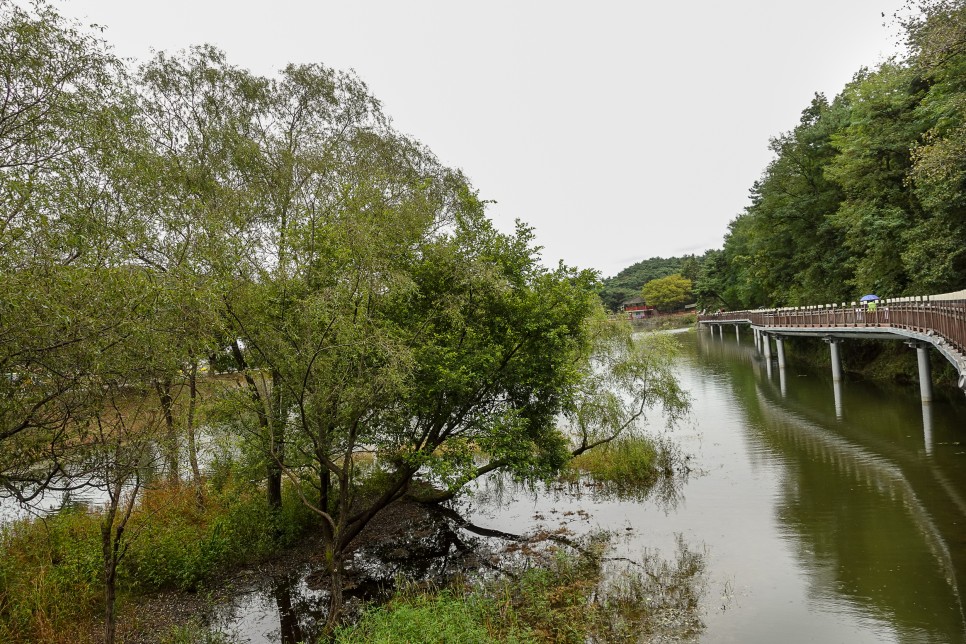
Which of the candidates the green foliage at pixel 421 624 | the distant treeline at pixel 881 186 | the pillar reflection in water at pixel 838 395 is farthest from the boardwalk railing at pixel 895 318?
the green foliage at pixel 421 624

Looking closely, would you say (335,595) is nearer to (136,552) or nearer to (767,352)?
(136,552)

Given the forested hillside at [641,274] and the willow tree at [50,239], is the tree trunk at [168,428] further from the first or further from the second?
the forested hillside at [641,274]

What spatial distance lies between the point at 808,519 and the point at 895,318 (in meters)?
13.7

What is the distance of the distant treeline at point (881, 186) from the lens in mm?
16828

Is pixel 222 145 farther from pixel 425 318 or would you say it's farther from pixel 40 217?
pixel 40 217

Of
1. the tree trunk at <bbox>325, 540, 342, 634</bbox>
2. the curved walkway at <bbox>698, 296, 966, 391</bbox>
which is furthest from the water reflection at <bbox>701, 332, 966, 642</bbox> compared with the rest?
the tree trunk at <bbox>325, 540, 342, 634</bbox>

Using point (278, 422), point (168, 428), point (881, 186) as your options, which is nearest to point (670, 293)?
point (881, 186)

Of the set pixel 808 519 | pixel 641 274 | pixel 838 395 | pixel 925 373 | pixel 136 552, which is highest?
pixel 641 274

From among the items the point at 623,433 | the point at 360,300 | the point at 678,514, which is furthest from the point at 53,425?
the point at 623,433

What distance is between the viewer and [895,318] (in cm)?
2216

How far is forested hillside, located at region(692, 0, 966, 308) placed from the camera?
55.4 ft

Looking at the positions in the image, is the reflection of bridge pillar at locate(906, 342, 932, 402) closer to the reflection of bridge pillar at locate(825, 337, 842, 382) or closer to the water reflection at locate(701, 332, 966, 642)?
the water reflection at locate(701, 332, 966, 642)

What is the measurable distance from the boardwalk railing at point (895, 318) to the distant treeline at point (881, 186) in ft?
8.00

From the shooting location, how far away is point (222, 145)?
44.8 ft
